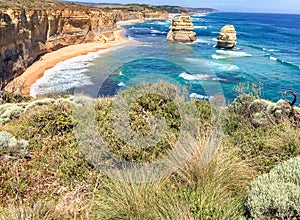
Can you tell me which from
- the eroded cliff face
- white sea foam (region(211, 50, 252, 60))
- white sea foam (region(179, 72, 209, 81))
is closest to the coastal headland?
the eroded cliff face

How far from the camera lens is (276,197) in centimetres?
272

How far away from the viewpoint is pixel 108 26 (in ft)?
181

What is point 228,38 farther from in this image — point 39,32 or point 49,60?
point 39,32

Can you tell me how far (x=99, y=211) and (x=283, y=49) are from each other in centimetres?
5085

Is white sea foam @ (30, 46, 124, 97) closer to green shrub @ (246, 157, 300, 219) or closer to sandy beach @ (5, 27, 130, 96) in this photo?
sandy beach @ (5, 27, 130, 96)

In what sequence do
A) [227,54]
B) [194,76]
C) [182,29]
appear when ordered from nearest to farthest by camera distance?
[194,76] → [227,54] → [182,29]

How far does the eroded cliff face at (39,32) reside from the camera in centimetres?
2331

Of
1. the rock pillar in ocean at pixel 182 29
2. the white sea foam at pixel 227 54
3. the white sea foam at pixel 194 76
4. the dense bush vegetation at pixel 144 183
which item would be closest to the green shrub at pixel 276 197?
the dense bush vegetation at pixel 144 183

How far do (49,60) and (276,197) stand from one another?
3304cm

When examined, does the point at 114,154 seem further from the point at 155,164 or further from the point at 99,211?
the point at 99,211

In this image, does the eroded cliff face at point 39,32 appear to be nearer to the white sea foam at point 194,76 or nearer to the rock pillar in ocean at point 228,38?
the white sea foam at point 194,76

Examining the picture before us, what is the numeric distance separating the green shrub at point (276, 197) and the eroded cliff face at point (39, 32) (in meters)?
21.4

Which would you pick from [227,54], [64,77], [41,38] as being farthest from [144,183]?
[227,54]

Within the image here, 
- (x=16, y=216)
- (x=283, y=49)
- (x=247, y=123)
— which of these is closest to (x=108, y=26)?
(x=283, y=49)
